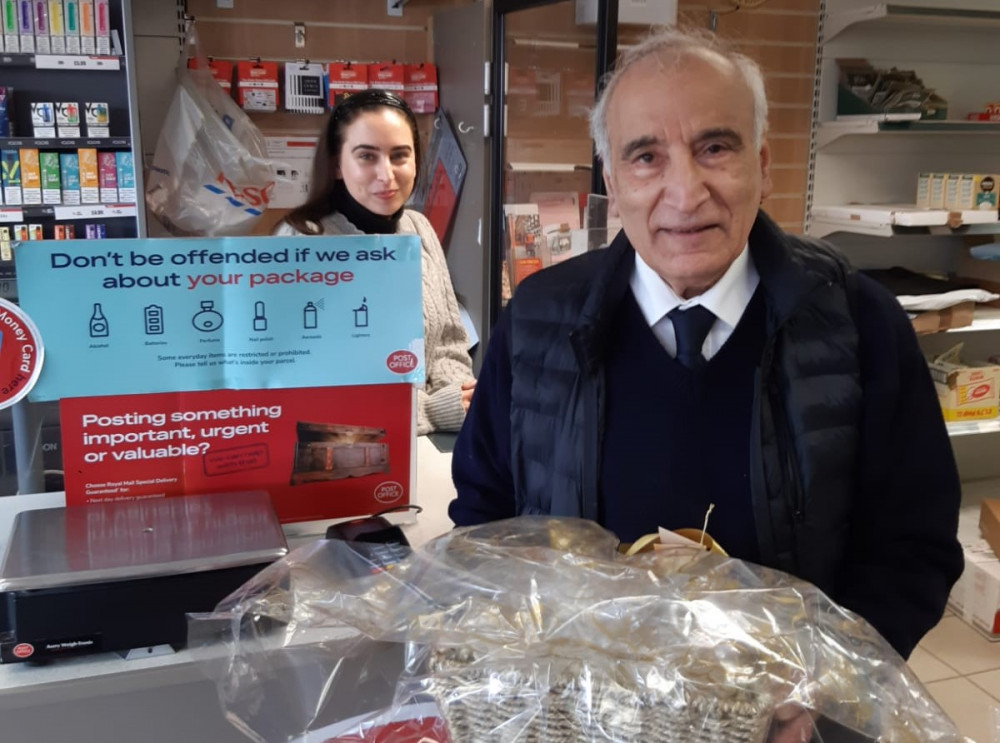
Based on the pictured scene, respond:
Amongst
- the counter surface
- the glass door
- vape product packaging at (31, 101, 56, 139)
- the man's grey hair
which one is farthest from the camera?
vape product packaging at (31, 101, 56, 139)

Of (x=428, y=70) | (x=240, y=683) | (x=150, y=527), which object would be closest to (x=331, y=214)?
(x=428, y=70)

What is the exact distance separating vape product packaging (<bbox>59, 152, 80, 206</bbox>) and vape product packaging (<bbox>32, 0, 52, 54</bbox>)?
0.38 m

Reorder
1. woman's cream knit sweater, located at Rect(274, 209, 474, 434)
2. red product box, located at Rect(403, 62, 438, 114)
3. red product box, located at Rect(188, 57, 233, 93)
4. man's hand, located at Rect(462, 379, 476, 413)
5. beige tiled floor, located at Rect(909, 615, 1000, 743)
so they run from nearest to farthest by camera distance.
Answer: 1. man's hand, located at Rect(462, 379, 476, 413)
2. beige tiled floor, located at Rect(909, 615, 1000, 743)
3. woman's cream knit sweater, located at Rect(274, 209, 474, 434)
4. red product box, located at Rect(188, 57, 233, 93)
5. red product box, located at Rect(403, 62, 438, 114)

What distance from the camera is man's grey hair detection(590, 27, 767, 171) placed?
1240 millimetres

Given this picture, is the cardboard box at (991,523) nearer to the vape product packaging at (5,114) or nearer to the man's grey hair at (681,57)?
the man's grey hair at (681,57)

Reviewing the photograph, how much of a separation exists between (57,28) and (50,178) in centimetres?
53

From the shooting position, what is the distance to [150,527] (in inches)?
50.7

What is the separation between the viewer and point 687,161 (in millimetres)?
1197

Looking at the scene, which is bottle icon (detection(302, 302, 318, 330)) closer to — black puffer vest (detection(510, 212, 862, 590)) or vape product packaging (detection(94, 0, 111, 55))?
black puffer vest (detection(510, 212, 862, 590))

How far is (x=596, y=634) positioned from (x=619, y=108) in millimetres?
797

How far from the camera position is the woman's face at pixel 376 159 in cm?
279

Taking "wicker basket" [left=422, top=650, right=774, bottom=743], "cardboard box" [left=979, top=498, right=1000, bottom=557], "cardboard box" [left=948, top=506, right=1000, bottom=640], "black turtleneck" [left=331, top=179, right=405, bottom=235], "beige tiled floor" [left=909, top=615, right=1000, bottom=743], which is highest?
"black turtleneck" [left=331, top=179, right=405, bottom=235]

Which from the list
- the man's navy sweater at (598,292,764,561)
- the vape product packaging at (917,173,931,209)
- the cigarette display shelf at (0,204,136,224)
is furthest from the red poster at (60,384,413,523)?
the vape product packaging at (917,173,931,209)

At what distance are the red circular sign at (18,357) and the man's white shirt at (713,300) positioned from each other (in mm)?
881
